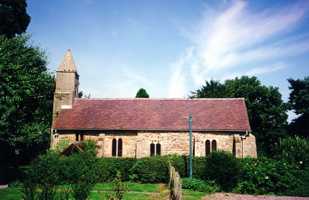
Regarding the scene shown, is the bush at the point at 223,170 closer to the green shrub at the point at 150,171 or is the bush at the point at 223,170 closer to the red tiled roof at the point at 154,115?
the green shrub at the point at 150,171

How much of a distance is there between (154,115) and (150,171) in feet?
28.2

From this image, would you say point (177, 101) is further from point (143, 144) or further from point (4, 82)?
point (4, 82)

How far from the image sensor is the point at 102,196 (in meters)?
17.2

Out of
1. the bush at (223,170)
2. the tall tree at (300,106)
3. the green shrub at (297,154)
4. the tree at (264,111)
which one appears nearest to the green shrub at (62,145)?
the bush at (223,170)

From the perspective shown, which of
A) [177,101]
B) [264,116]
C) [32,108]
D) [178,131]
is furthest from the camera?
[264,116]

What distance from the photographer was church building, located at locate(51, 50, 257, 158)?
99.5ft

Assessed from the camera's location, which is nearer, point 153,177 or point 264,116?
point 153,177

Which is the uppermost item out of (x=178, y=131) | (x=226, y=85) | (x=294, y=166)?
(x=226, y=85)

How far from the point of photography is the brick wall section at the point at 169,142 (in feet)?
98.2

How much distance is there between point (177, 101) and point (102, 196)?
19198 millimetres

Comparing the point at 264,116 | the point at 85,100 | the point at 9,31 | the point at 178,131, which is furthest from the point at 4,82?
the point at 264,116

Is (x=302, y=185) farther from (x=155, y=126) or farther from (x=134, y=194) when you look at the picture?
(x=155, y=126)

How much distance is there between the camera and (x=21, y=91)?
23.6 metres

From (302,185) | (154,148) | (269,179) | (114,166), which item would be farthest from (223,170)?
(154,148)
